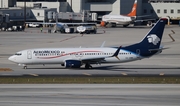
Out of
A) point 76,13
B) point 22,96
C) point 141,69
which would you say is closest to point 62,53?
point 141,69

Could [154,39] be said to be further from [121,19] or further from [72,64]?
[121,19]

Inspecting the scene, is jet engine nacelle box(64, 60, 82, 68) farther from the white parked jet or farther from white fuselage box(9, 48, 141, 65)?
the white parked jet

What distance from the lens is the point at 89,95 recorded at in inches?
1615

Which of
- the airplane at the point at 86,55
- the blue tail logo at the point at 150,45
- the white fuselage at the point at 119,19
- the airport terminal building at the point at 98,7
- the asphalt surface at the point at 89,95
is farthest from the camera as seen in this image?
the airport terminal building at the point at 98,7

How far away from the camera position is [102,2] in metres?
191

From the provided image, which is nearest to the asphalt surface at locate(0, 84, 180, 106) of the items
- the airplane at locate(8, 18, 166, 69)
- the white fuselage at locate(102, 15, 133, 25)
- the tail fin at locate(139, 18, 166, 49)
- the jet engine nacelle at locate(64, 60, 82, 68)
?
the jet engine nacelle at locate(64, 60, 82, 68)

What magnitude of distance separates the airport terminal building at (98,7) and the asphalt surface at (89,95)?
436ft

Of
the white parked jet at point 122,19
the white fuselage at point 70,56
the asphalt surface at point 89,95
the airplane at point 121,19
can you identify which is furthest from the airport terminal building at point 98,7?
the asphalt surface at point 89,95

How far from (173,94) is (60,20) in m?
139

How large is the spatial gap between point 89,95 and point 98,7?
497ft

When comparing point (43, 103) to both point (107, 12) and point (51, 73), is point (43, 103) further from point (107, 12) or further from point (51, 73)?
point (107, 12)

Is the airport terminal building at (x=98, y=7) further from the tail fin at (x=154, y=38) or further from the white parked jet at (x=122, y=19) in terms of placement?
the tail fin at (x=154, y=38)

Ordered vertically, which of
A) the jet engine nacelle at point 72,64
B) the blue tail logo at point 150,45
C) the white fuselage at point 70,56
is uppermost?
the blue tail logo at point 150,45

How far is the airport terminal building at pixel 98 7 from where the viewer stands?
Answer: 180725 millimetres
